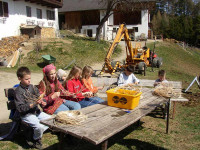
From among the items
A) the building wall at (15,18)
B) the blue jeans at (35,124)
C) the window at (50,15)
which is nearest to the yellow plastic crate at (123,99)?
the blue jeans at (35,124)

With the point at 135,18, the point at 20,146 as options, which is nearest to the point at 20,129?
the point at 20,146

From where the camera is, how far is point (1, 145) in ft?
11.4

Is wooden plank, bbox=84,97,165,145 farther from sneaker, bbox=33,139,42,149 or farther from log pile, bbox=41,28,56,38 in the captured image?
log pile, bbox=41,28,56,38

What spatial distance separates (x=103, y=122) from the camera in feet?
→ 8.86

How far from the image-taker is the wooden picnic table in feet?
7.62

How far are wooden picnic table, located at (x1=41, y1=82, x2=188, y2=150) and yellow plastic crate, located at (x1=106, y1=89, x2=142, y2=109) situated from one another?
8cm

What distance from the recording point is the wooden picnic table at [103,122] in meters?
2.32

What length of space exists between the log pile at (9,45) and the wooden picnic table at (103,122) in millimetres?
12952

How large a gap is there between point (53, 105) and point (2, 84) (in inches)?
242

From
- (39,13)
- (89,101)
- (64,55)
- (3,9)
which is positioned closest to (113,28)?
(39,13)

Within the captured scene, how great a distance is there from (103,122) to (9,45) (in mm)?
14771

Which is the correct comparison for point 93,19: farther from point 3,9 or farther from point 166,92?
point 166,92

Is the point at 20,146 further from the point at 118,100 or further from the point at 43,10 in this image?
the point at 43,10

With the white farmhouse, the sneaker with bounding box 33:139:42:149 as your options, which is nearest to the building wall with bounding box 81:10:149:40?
the white farmhouse
